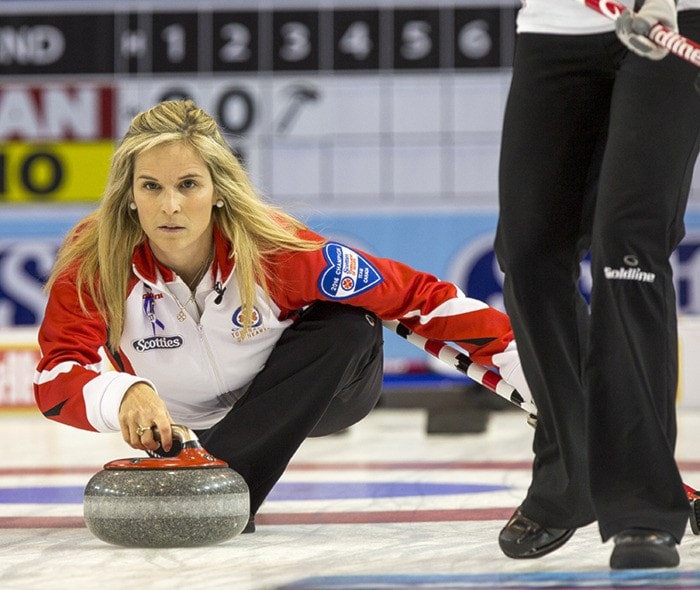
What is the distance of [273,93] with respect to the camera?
1086 cm

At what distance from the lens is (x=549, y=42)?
89.7 inches

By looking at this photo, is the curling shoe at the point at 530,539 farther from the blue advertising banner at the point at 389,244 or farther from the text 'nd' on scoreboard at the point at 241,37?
the text 'nd' on scoreboard at the point at 241,37

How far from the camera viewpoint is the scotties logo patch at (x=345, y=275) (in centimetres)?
293

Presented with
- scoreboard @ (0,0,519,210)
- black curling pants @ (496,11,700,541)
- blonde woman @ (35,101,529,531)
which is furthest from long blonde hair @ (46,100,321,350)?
scoreboard @ (0,0,519,210)

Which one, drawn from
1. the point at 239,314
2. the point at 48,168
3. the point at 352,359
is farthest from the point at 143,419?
the point at 48,168

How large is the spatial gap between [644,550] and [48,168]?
31.3 ft

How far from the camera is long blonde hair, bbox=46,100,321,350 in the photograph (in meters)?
2.83

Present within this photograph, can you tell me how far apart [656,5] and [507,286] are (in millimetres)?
570

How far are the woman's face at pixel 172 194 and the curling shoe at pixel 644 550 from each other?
1193 millimetres

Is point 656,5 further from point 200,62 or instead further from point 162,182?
point 200,62

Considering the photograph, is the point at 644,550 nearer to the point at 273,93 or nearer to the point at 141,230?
the point at 141,230

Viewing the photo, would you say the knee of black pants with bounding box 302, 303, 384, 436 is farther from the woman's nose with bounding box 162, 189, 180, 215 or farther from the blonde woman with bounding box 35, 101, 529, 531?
the woman's nose with bounding box 162, 189, 180, 215

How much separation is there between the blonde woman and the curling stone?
0.82 feet

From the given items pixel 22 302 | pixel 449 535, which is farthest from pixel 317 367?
pixel 22 302
